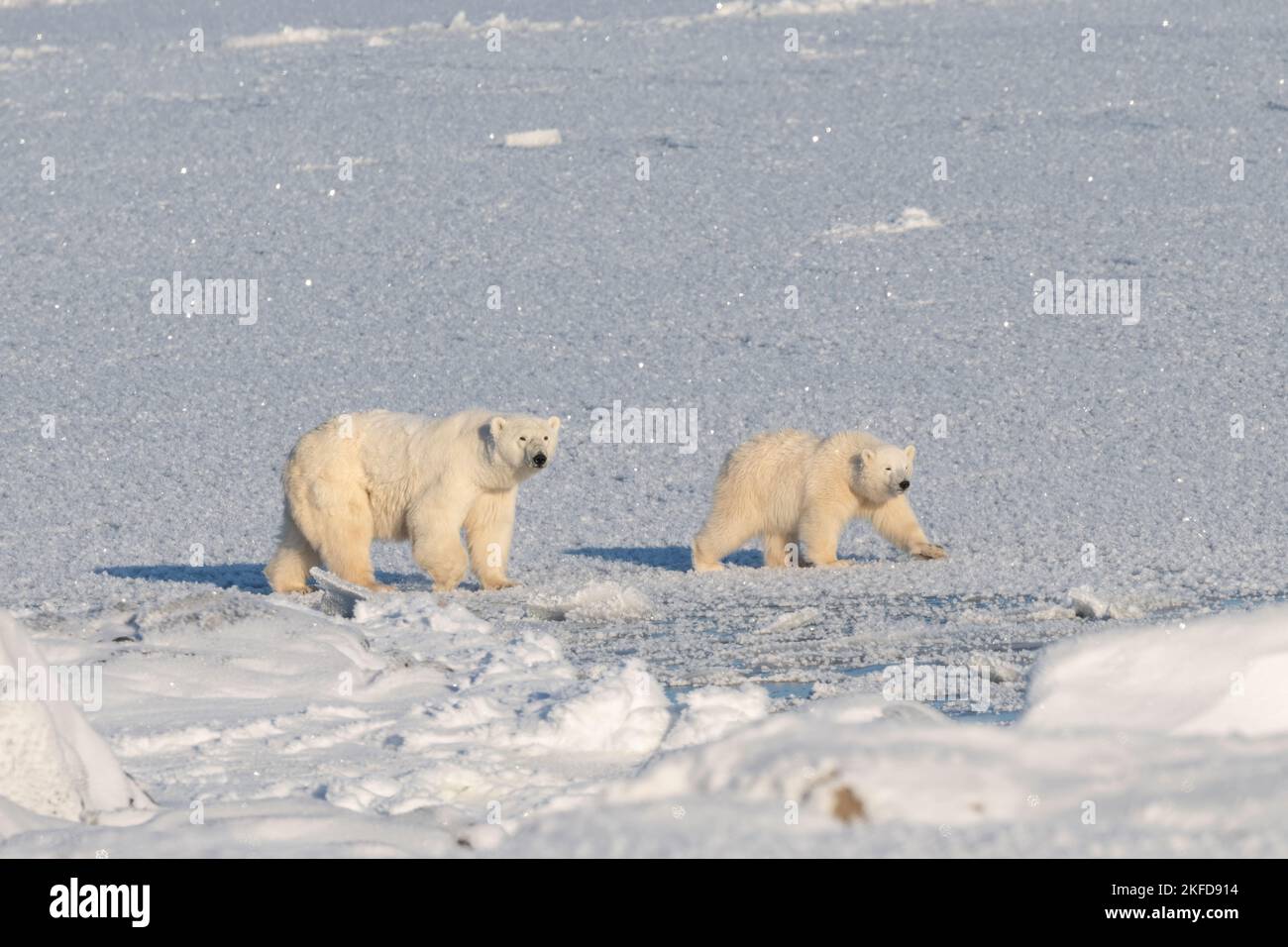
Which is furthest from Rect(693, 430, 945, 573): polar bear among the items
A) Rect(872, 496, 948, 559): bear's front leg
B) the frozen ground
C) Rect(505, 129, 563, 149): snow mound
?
Rect(505, 129, 563, 149): snow mound

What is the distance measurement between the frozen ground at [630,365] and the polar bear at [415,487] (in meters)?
0.30

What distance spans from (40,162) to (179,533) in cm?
1005

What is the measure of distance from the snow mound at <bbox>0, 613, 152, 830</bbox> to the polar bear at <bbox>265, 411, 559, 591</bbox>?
14.2 ft

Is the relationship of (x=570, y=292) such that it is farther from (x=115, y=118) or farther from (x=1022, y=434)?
(x=115, y=118)

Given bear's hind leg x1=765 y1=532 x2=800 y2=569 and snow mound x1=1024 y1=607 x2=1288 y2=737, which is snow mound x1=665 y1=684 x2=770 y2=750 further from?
bear's hind leg x1=765 y1=532 x2=800 y2=569

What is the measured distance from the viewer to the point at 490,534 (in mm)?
8281

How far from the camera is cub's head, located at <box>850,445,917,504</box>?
8.36 m

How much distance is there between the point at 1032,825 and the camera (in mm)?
2832

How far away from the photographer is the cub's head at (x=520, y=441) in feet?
26.1

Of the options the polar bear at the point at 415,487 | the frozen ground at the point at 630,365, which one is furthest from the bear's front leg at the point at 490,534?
the frozen ground at the point at 630,365

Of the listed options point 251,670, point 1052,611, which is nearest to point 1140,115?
point 1052,611

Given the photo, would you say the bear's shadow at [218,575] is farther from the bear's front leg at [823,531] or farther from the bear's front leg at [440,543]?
the bear's front leg at [823,531]

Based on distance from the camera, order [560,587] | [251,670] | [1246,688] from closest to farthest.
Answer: [1246,688] → [251,670] → [560,587]

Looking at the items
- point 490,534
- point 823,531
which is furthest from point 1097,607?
point 490,534
